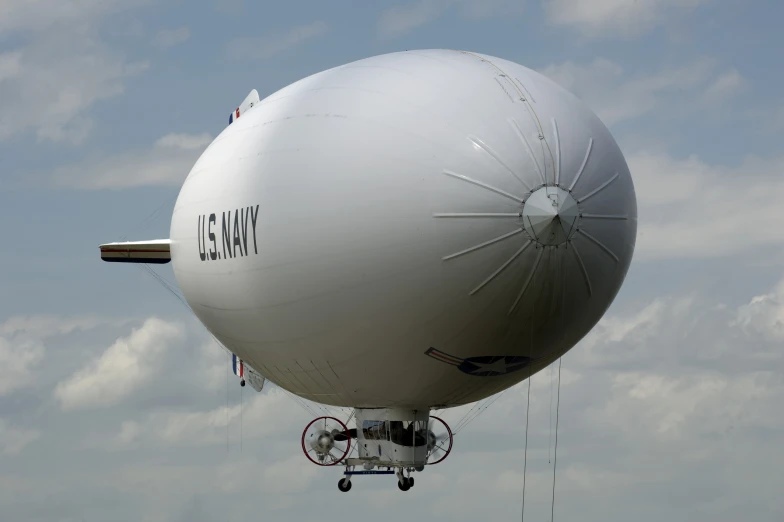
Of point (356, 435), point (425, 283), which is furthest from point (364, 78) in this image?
point (356, 435)

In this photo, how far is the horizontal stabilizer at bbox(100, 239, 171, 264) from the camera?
48.1m

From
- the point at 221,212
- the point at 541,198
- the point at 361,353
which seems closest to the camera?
the point at 541,198

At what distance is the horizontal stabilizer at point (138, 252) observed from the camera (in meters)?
48.1

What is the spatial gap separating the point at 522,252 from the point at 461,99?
389 centimetres

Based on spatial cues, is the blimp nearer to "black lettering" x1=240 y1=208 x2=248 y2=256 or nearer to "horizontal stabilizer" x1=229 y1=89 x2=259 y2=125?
"black lettering" x1=240 y1=208 x2=248 y2=256

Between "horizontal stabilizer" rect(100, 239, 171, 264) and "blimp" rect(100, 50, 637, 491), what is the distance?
10.3 m

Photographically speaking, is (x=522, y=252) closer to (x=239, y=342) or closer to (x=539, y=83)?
(x=539, y=83)

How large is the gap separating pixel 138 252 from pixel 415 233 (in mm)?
19279

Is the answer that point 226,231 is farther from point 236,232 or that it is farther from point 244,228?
point 244,228

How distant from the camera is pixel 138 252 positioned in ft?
161

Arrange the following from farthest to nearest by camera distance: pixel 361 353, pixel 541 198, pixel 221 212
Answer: pixel 221 212 < pixel 361 353 < pixel 541 198

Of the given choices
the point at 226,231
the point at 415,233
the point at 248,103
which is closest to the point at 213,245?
the point at 226,231

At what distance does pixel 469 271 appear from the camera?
32.2 meters

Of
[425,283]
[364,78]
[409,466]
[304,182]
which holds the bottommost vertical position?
[409,466]
